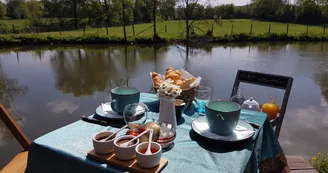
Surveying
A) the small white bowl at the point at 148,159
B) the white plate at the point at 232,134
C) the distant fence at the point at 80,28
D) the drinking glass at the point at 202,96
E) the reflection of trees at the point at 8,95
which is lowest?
the reflection of trees at the point at 8,95

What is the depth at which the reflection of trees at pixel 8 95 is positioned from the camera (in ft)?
11.4

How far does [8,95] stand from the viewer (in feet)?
17.0

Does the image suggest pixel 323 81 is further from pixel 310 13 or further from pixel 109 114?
pixel 310 13

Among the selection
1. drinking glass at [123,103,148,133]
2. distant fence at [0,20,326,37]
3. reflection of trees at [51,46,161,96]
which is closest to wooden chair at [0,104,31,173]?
drinking glass at [123,103,148,133]

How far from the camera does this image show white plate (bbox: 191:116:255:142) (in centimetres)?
112

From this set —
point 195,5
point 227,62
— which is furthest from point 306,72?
point 195,5

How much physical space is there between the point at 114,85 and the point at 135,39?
850 centimetres

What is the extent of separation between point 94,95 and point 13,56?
716 centimetres

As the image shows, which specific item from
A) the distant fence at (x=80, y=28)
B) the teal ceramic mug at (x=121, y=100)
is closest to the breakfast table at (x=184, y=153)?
the teal ceramic mug at (x=121, y=100)

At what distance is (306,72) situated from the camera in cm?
672

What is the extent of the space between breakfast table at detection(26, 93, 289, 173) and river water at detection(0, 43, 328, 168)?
6.24 feet

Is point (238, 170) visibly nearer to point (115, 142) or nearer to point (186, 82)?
point (115, 142)

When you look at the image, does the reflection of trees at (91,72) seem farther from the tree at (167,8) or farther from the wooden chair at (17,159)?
the tree at (167,8)

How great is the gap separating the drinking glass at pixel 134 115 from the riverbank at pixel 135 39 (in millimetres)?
12561
